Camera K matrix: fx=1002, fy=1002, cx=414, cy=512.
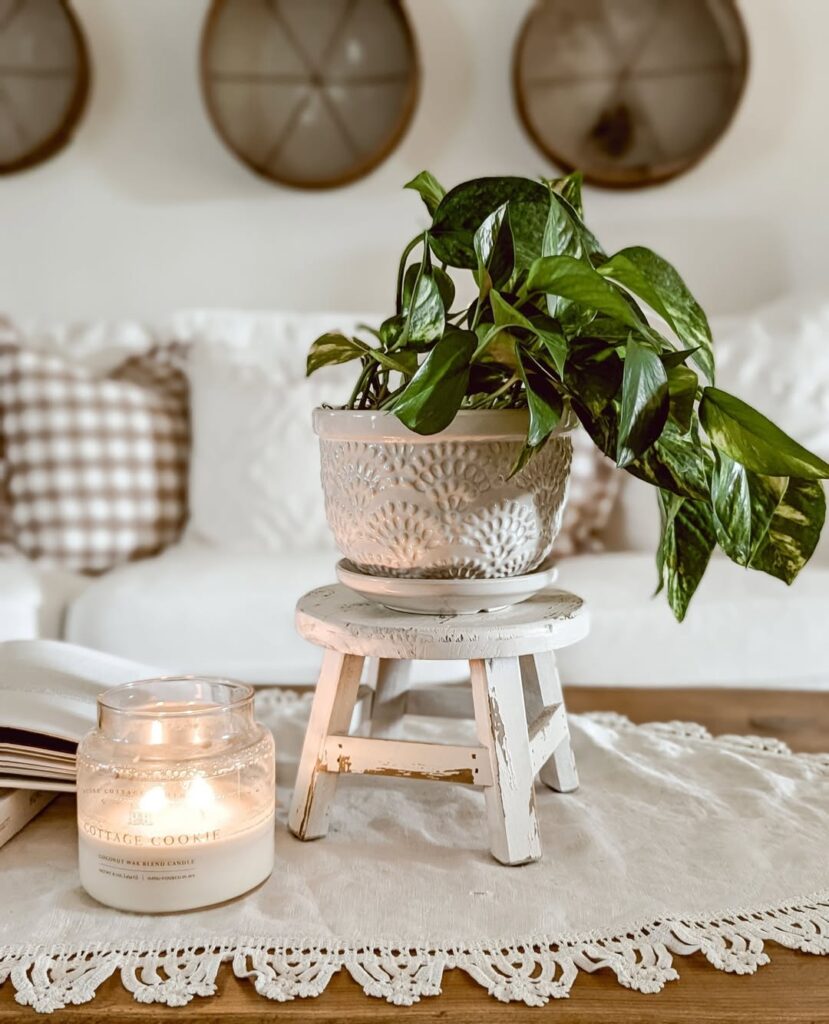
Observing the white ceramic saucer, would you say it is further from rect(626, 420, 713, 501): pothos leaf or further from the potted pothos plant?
rect(626, 420, 713, 501): pothos leaf

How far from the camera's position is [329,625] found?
0.70 metres

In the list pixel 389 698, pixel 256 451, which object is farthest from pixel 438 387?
pixel 256 451

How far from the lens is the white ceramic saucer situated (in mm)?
676

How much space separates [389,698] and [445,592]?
240 mm

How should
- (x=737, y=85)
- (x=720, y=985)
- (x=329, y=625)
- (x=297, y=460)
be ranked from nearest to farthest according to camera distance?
1. (x=720, y=985)
2. (x=329, y=625)
3. (x=297, y=460)
4. (x=737, y=85)

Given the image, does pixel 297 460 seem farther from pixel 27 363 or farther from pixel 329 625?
pixel 329 625

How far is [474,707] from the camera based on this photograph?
708mm

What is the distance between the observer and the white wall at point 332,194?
7.79 ft

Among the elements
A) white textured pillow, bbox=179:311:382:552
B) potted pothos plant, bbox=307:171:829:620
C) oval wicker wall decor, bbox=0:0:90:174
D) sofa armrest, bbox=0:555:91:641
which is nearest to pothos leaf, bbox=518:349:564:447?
potted pothos plant, bbox=307:171:829:620

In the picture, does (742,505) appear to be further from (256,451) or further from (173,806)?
(256,451)

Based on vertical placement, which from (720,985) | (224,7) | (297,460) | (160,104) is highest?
(224,7)

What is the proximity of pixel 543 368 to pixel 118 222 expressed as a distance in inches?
82.3

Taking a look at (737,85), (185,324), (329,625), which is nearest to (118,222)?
(185,324)

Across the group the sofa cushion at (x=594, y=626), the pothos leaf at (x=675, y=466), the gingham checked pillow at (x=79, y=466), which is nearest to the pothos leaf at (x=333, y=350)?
the pothos leaf at (x=675, y=466)
